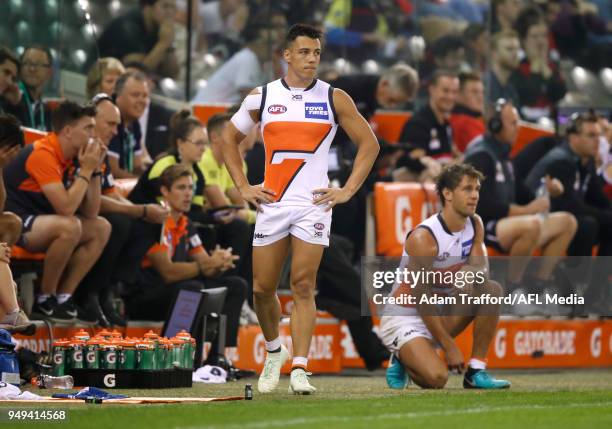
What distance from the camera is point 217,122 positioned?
12961 millimetres

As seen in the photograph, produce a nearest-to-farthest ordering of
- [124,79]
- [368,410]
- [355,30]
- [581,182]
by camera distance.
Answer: [368,410], [124,79], [581,182], [355,30]

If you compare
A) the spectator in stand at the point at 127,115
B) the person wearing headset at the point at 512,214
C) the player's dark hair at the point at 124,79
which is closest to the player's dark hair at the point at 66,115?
the spectator in stand at the point at 127,115

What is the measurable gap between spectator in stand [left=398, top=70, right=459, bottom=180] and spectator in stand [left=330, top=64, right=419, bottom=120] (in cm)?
37

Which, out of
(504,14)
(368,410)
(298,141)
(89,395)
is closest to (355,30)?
(504,14)

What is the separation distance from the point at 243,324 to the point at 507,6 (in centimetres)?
604

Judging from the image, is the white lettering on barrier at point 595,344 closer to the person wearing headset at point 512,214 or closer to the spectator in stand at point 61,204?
the person wearing headset at point 512,214

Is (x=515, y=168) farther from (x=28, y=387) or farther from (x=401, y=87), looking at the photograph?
(x=28, y=387)

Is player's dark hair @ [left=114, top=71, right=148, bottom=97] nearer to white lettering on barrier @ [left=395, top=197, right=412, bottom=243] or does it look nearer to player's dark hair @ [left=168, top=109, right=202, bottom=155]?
player's dark hair @ [left=168, top=109, right=202, bottom=155]

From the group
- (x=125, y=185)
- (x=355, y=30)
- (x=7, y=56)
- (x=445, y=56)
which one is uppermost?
(x=355, y=30)

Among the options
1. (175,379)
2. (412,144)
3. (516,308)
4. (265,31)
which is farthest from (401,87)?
(175,379)

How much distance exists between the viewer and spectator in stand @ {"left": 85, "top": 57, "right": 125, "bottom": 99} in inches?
505

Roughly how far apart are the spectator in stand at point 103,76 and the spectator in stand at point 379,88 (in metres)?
2.54

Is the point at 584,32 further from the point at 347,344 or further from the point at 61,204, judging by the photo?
the point at 61,204

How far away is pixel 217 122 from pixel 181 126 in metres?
0.90
